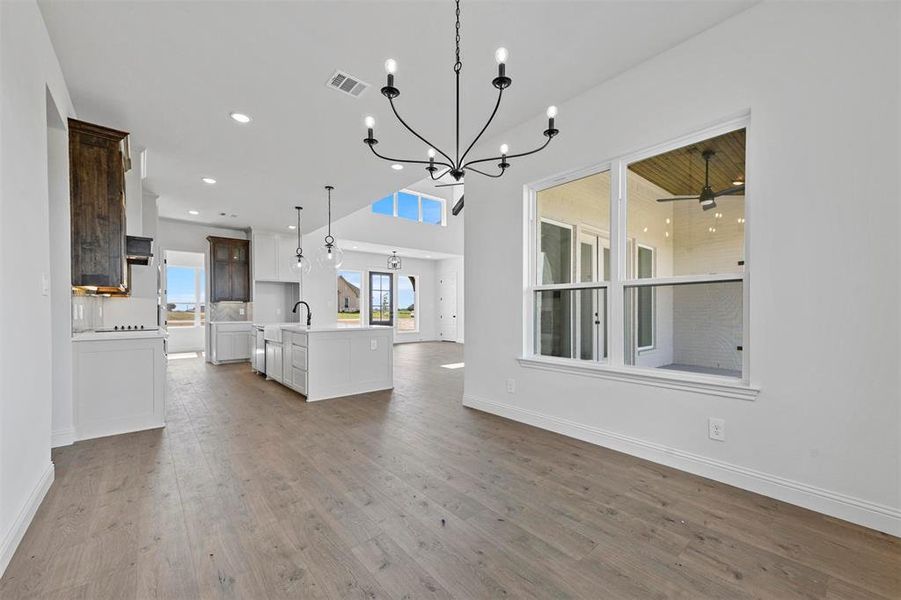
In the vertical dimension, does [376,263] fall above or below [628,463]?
above

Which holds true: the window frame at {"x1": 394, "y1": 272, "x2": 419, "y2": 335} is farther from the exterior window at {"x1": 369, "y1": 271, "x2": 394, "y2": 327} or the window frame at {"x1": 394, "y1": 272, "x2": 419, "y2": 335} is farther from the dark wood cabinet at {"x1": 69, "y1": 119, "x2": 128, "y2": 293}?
the dark wood cabinet at {"x1": 69, "y1": 119, "x2": 128, "y2": 293}

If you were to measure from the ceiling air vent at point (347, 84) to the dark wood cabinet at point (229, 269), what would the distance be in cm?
614

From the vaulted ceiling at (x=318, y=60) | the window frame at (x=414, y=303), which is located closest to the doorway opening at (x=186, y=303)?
the window frame at (x=414, y=303)

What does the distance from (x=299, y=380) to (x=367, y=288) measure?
253 inches

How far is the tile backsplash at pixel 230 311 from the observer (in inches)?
325

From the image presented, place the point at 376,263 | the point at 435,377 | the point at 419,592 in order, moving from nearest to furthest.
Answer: the point at 419,592
the point at 435,377
the point at 376,263

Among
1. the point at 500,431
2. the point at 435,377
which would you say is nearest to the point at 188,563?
the point at 500,431

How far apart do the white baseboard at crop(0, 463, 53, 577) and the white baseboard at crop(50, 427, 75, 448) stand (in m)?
0.97

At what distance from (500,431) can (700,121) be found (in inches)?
113

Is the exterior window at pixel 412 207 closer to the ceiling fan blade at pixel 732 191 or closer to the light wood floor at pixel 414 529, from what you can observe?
the light wood floor at pixel 414 529

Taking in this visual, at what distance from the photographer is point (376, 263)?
11.5 metres

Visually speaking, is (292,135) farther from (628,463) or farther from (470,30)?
(628,463)

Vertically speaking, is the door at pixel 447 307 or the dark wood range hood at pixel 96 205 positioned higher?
the dark wood range hood at pixel 96 205

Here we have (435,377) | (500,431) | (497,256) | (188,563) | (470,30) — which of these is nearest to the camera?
(188,563)
